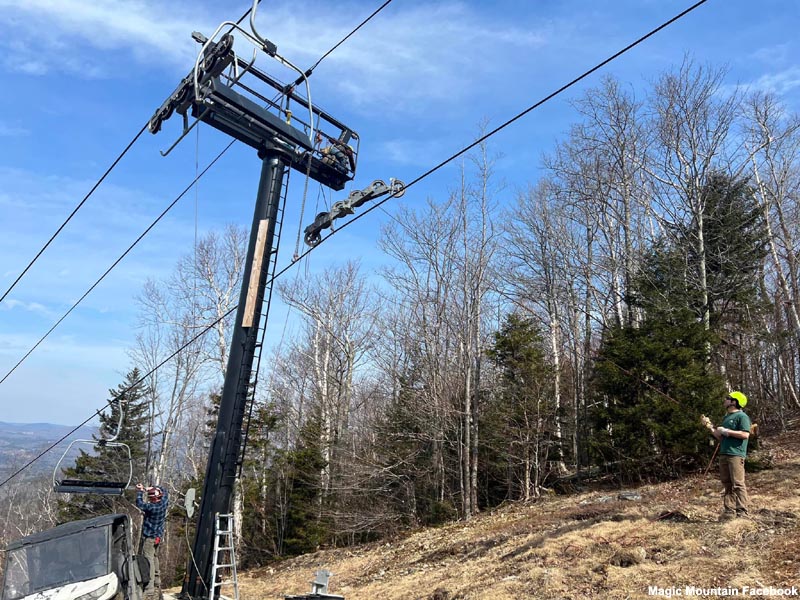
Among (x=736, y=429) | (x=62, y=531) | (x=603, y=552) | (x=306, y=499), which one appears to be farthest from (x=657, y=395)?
(x=306, y=499)

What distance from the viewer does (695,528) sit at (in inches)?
310

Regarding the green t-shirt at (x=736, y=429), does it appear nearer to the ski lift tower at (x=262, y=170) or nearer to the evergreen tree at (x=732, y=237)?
the ski lift tower at (x=262, y=170)

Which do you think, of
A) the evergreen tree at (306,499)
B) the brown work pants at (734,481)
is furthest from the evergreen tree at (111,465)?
the brown work pants at (734,481)

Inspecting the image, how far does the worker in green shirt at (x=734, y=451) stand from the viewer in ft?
24.8

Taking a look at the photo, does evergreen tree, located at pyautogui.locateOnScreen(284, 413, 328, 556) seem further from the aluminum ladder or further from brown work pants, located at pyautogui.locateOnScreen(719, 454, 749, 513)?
brown work pants, located at pyautogui.locateOnScreen(719, 454, 749, 513)

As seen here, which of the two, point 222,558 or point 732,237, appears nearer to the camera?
point 222,558

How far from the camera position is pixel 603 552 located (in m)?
7.70

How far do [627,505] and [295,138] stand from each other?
9.41 metres

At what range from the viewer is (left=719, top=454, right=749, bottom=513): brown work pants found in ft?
25.3

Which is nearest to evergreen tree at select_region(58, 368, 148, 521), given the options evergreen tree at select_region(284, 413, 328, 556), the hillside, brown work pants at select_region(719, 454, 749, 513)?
evergreen tree at select_region(284, 413, 328, 556)

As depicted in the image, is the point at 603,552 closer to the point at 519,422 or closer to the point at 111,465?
the point at 519,422

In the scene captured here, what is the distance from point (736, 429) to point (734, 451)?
332 mm

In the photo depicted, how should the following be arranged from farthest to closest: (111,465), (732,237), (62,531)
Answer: (111,465), (732,237), (62,531)

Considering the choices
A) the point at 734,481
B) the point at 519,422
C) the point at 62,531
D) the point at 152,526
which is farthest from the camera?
the point at 519,422
